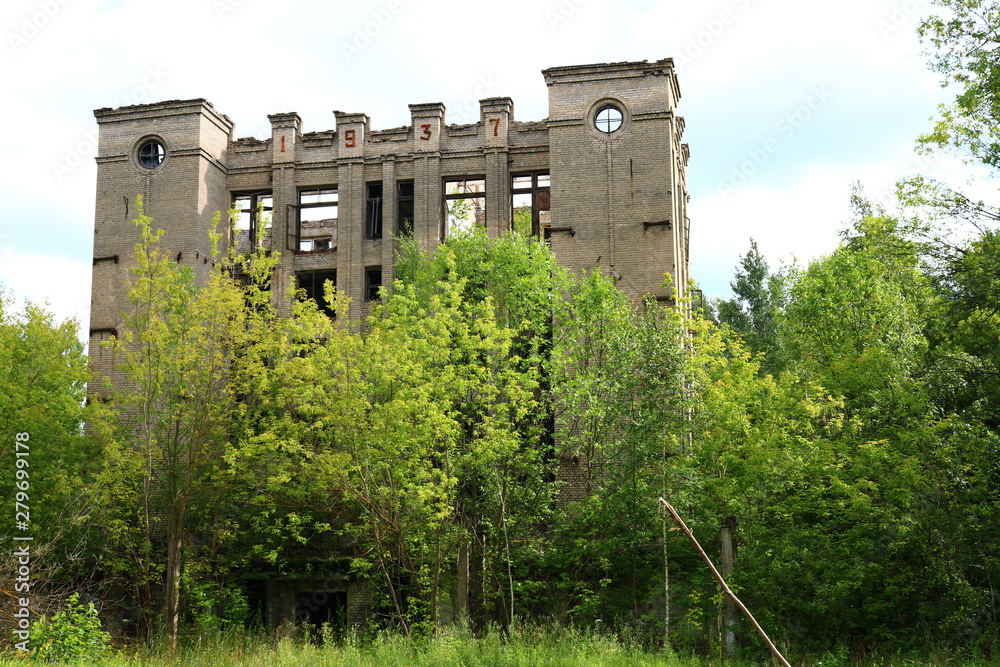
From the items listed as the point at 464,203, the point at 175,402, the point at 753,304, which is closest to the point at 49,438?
the point at 175,402

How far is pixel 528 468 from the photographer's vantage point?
23.3 m

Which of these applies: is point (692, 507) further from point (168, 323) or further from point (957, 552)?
point (168, 323)

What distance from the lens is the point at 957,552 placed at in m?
19.5

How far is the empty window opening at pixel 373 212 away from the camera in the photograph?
3128cm

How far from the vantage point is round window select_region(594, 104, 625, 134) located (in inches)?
1152

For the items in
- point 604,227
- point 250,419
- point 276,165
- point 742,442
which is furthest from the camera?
point 276,165

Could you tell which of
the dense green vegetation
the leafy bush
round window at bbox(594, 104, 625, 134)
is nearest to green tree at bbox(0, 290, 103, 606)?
the dense green vegetation

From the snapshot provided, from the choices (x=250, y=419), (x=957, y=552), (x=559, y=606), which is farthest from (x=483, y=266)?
(x=957, y=552)

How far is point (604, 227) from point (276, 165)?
11.4 metres

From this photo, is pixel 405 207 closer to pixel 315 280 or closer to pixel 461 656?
pixel 315 280

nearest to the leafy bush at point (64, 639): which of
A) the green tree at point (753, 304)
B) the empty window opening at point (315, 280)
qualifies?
the empty window opening at point (315, 280)

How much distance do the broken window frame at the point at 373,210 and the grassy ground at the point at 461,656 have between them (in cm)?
1468

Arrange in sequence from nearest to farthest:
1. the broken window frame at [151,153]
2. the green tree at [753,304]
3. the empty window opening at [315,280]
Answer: the broken window frame at [151,153]
the empty window opening at [315,280]
the green tree at [753,304]

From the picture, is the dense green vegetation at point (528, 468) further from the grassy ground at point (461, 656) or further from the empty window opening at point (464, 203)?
the empty window opening at point (464, 203)
